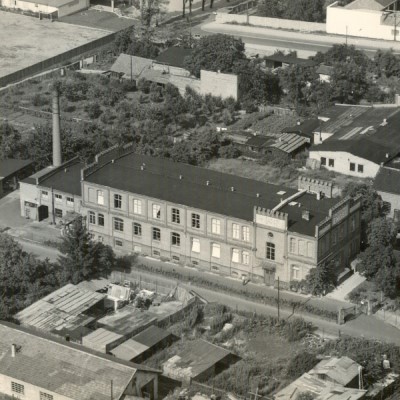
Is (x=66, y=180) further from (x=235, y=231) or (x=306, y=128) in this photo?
(x=306, y=128)

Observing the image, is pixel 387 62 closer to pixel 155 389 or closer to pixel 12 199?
pixel 12 199

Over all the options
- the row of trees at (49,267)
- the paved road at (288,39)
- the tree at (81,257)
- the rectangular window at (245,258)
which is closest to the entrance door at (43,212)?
the row of trees at (49,267)

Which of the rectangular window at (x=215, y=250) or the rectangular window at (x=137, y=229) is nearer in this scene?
the rectangular window at (x=215, y=250)

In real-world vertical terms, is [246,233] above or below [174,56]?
below

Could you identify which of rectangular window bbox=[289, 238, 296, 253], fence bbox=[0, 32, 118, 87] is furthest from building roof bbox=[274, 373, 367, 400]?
Result: fence bbox=[0, 32, 118, 87]

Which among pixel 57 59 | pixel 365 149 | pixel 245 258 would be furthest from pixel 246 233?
pixel 57 59

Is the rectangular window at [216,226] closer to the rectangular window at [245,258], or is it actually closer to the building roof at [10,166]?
the rectangular window at [245,258]

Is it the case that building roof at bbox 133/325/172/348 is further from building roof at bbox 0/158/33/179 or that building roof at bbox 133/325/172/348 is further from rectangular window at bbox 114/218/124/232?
building roof at bbox 0/158/33/179
